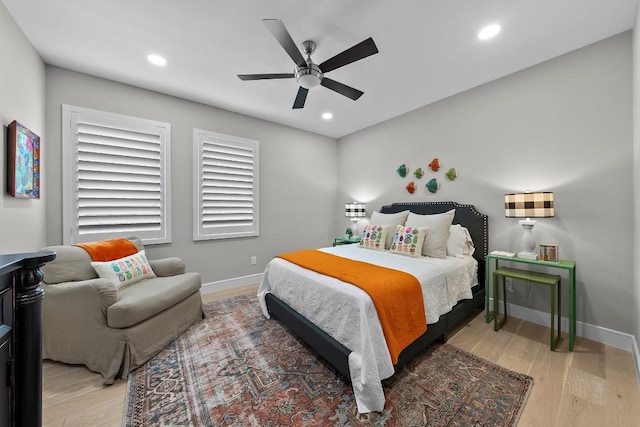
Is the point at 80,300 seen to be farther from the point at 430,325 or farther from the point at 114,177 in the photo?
the point at 430,325

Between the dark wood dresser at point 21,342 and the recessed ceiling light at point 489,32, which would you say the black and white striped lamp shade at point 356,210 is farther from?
the dark wood dresser at point 21,342

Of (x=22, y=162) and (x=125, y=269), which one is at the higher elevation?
(x=22, y=162)

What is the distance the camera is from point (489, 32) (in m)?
2.12

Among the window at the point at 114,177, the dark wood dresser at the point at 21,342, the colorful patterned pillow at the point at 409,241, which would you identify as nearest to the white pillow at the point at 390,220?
the colorful patterned pillow at the point at 409,241

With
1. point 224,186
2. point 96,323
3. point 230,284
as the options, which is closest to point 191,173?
point 224,186

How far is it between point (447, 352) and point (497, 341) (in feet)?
1.91

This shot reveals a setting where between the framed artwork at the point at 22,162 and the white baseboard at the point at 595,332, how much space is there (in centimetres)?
484

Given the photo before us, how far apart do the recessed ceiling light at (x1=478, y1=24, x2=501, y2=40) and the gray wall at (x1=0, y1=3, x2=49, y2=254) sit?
3.72 m

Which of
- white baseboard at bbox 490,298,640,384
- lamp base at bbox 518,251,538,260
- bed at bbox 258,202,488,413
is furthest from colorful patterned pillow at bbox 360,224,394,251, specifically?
white baseboard at bbox 490,298,640,384

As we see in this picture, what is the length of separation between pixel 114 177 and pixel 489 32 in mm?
4077

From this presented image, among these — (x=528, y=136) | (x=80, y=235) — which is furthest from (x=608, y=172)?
(x=80, y=235)

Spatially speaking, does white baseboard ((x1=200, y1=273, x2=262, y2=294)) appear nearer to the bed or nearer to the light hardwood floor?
the bed

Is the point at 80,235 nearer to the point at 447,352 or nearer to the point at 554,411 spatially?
the point at 447,352

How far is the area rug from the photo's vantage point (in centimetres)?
147
